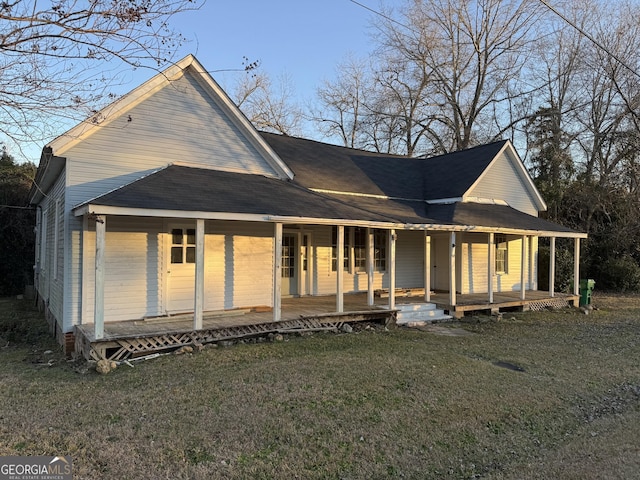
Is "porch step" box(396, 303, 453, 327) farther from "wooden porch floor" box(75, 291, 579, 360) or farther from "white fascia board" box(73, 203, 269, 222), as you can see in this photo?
"white fascia board" box(73, 203, 269, 222)

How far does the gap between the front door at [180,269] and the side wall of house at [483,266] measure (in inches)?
385

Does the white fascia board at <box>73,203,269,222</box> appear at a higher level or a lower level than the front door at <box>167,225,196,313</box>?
higher

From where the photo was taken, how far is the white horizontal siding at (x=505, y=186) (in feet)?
54.7

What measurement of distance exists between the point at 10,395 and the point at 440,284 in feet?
45.7

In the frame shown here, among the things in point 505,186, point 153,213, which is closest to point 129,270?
point 153,213

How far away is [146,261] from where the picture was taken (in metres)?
9.91

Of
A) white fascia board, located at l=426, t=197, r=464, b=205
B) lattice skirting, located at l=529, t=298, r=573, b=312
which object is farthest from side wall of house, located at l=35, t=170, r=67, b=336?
lattice skirting, located at l=529, t=298, r=573, b=312

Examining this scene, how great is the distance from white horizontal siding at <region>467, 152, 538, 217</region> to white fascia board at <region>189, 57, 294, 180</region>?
7772 mm

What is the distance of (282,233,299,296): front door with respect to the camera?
13.6 m

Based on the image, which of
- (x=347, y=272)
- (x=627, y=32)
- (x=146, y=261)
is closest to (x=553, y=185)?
(x=627, y=32)

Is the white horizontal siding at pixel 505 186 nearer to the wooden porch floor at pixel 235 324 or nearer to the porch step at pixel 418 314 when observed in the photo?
the wooden porch floor at pixel 235 324

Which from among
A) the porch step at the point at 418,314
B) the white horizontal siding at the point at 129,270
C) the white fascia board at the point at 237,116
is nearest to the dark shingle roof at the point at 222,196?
the white fascia board at the point at 237,116

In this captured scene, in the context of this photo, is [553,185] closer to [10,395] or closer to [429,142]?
[429,142]

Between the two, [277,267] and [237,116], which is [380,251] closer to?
[277,267]
